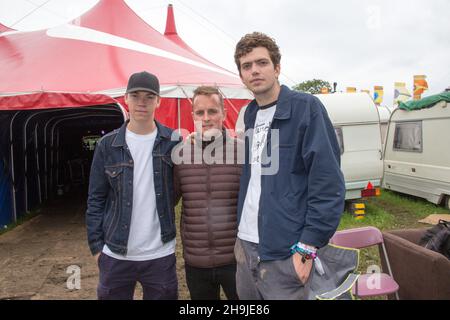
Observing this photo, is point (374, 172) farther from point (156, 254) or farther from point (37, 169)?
point (37, 169)

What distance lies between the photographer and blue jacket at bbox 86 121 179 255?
6.67 feet

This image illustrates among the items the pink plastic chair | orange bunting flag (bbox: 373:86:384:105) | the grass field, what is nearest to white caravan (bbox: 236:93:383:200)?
the grass field

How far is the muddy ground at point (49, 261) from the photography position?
3910 millimetres

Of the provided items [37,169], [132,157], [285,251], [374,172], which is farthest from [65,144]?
[285,251]

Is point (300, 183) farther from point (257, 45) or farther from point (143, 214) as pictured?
point (143, 214)

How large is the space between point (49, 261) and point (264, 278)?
14.3 feet

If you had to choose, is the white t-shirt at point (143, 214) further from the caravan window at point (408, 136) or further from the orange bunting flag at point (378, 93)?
the orange bunting flag at point (378, 93)

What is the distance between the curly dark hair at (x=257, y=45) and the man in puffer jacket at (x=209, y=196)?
15.6 inches

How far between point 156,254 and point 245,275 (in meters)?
0.56

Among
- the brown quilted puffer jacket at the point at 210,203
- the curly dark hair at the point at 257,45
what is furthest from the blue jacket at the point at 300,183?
the brown quilted puffer jacket at the point at 210,203

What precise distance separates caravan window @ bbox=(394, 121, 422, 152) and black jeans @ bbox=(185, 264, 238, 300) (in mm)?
7208

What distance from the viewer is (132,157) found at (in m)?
2.07

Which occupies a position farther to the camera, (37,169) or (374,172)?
(37,169)

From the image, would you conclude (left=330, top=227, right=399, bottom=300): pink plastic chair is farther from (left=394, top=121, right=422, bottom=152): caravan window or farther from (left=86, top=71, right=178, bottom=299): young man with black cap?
(left=394, top=121, right=422, bottom=152): caravan window
